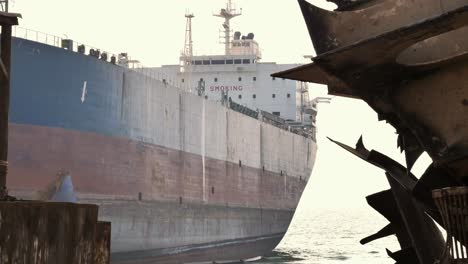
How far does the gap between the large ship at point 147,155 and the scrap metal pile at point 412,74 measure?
10842mm

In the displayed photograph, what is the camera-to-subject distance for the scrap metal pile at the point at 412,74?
5625 mm

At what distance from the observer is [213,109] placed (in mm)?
24625

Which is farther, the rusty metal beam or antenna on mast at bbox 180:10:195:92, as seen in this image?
antenna on mast at bbox 180:10:195:92

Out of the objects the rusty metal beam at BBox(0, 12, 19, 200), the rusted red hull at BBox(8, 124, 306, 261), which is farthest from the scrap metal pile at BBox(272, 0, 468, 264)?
the rusted red hull at BBox(8, 124, 306, 261)

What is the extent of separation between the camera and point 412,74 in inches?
235

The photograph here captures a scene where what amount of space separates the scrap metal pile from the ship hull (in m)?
10.7

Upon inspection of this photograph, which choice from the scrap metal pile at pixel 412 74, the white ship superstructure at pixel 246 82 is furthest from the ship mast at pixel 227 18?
the scrap metal pile at pixel 412 74

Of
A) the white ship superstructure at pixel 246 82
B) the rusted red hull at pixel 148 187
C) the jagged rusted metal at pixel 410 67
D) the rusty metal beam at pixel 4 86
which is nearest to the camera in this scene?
the jagged rusted metal at pixel 410 67

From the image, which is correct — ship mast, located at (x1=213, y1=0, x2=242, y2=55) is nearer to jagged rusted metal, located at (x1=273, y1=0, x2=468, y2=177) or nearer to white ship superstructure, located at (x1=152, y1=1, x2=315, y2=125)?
white ship superstructure, located at (x1=152, y1=1, x2=315, y2=125)

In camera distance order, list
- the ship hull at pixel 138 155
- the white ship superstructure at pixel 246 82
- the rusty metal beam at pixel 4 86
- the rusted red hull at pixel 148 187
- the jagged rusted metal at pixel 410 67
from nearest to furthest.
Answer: the jagged rusted metal at pixel 410 67, the rusty metal beam at pixel 4 86, the rusted red hull at pixel 148 187, the ship hull at pixel 138 155, the white ship superstructure at pixel 246 82

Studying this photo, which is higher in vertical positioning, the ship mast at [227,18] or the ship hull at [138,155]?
the ship mast at [227,18]

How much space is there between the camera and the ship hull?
55.1ft

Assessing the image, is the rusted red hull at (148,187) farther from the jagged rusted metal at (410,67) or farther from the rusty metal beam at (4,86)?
the jagged rusted metal at (410,67)

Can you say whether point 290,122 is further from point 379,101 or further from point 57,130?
point 379,101
